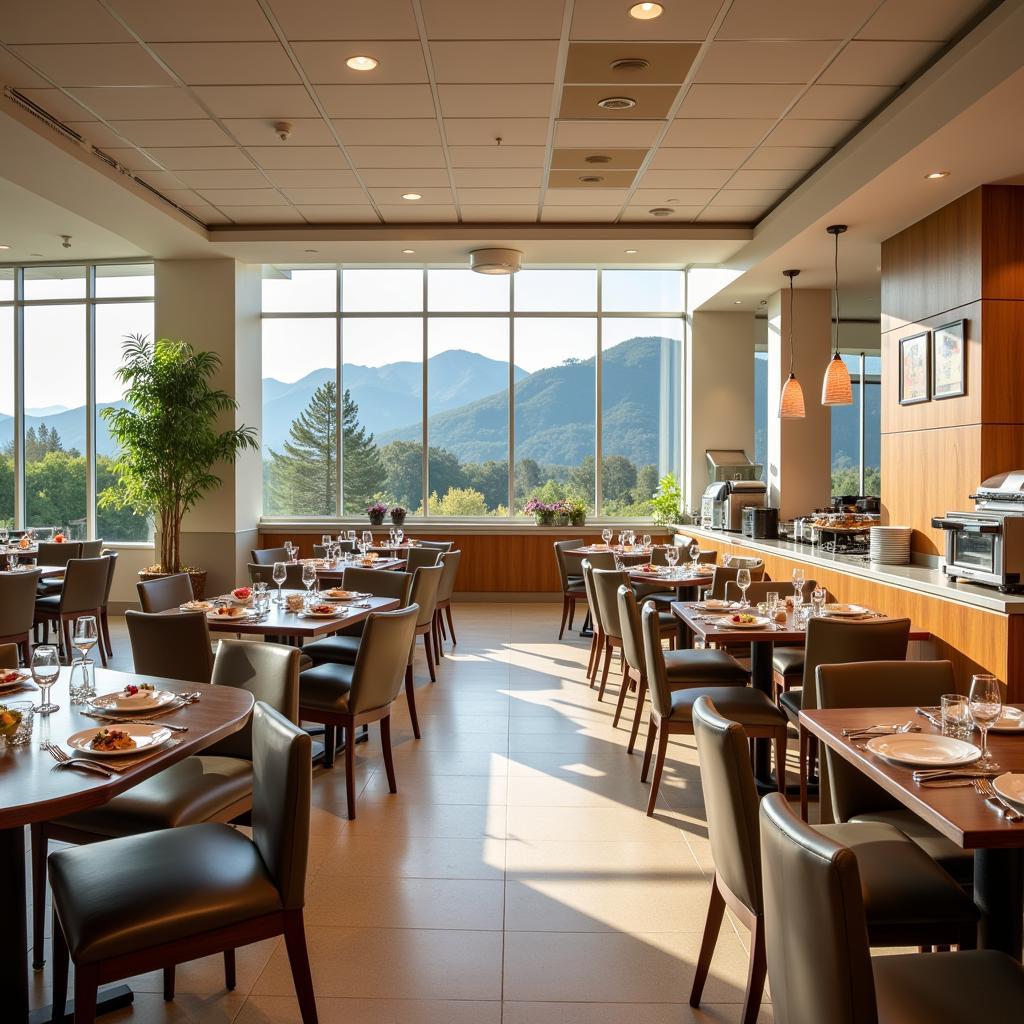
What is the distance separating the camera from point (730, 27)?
4559 millimetres

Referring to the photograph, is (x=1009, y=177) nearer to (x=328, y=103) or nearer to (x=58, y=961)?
(x=328, y=103)

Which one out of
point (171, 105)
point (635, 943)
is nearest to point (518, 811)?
point (635, 943)

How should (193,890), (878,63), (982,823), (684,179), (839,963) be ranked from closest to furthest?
(839,963) < (982,823) < (193,890) < (878,63) < (684,179)

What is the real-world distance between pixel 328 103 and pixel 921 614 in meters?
4.71

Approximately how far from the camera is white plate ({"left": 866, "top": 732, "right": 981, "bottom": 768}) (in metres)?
2.13

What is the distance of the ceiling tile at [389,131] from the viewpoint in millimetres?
5902

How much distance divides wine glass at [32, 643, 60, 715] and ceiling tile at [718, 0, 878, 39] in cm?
416

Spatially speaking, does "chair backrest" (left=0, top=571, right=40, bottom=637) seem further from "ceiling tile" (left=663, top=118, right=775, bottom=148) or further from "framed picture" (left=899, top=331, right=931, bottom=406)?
"framed picture" (left=899, top=331, right=931, bottom=406)

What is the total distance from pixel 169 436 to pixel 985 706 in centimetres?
794

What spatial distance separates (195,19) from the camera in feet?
14.8

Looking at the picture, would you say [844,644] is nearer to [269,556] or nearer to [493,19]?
[493,19]

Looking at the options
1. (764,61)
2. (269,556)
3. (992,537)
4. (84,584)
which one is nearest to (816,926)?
(992,537)

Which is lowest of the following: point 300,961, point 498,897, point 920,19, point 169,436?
point 498,897

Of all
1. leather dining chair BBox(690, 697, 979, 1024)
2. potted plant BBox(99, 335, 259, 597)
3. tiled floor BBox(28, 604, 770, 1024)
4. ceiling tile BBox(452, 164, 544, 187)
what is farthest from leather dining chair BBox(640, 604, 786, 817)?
potted plant BBox(99, 335, 259, 597)
